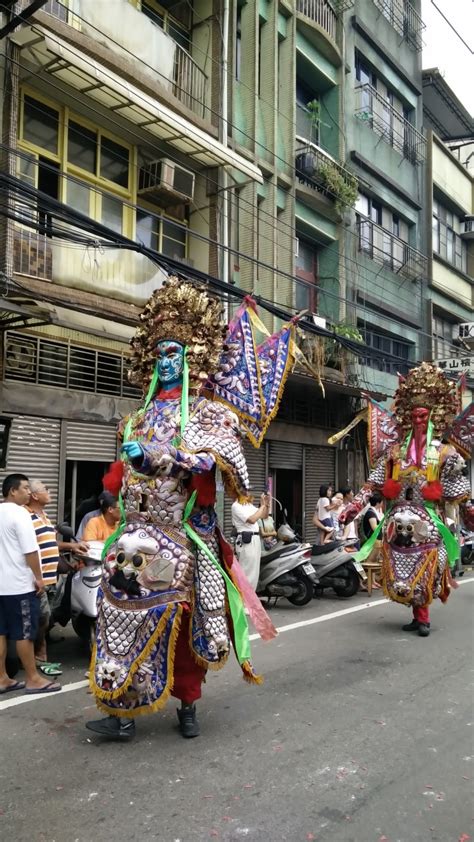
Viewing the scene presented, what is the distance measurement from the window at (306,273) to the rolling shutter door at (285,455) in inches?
133

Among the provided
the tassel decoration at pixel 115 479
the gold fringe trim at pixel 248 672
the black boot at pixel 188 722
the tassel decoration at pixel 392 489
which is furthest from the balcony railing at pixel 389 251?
the black boot at pixel 188 722

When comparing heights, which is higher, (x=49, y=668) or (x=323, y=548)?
(x=323, y=548)

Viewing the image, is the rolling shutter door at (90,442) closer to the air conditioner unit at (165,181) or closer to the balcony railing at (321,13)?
the air conditioner unit at (165,181)

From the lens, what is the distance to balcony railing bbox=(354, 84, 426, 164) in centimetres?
1945

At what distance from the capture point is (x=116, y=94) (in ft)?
34.0

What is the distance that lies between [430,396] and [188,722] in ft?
13.9

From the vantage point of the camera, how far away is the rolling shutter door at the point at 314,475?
15859 millimetres

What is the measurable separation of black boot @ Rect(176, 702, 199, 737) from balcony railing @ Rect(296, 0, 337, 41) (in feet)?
54.0

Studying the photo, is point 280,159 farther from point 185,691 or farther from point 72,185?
point 185,691

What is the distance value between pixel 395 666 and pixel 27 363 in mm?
6281

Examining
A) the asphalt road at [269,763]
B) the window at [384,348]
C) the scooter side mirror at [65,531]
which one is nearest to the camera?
the asphalt road at [269,763]

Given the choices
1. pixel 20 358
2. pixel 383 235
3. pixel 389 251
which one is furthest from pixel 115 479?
pixel 389 251

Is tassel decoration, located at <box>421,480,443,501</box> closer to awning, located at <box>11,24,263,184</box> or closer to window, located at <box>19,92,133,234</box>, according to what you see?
window, located at <box>19,92,133,234</box>

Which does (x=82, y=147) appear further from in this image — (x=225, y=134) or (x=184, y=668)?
(x=184, y=668)
